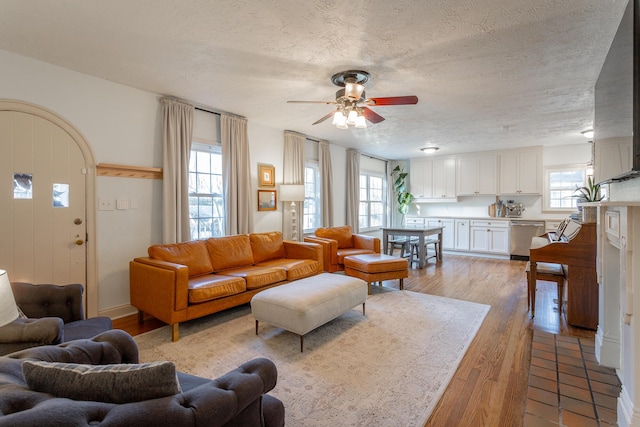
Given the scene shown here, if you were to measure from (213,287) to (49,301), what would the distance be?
4.04ft

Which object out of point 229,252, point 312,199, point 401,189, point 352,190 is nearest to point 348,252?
point 312,199

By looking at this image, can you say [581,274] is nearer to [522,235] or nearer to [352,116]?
[352,116]

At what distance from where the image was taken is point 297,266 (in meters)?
3.92

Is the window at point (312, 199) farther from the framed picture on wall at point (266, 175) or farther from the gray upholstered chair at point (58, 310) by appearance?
the gray upholstered chair at point (58, 310)

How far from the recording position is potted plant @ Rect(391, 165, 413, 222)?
26.2 ft

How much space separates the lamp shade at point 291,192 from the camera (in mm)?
4844

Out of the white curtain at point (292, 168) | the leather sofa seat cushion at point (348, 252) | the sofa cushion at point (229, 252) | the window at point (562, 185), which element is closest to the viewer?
the sofa cushion at point (229, 252)

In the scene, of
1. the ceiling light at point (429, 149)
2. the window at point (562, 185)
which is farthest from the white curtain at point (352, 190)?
the window at point (562, 185)

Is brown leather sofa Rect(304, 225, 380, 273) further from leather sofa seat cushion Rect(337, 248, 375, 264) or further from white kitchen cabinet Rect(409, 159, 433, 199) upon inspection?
white kitchen cabinet Rect(409, 159, 433, 199)

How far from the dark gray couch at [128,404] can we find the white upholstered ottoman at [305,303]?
127 cm

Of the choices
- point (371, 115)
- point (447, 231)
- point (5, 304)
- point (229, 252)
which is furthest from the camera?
point (447, 231)

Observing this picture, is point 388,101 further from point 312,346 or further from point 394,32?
point 312,346

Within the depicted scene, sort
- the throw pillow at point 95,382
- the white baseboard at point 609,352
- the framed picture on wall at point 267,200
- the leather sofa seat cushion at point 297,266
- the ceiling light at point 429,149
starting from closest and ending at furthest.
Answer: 1. the throw pillow at point 95,382
2. the white baseboard at point 609,352
3. the leather sofa seat cushion at point 297,266
4. the framed picture on wall at point 267,200
5. the ceiling light at point 429,149

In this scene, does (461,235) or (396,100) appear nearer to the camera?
(396,100)
